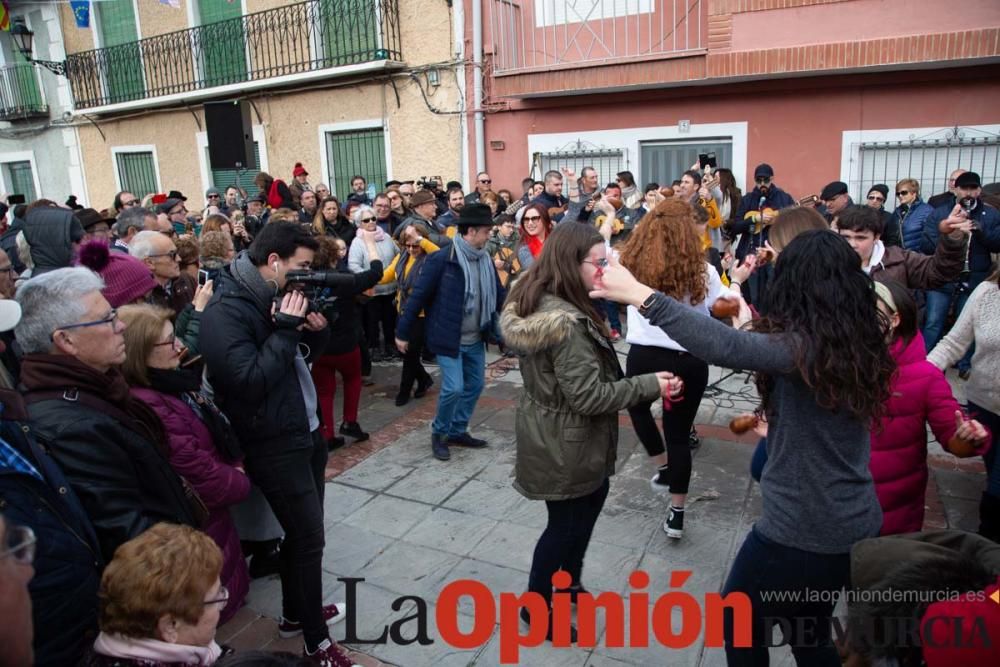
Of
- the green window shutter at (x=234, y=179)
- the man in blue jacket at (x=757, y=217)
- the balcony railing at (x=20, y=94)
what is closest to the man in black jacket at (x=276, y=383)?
the man in blue jacket at (x=757, y=217)

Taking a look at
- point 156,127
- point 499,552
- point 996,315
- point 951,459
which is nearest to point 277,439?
point 499,552

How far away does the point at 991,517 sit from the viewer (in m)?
3.37

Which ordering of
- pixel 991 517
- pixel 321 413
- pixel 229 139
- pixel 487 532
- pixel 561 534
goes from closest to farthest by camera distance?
pixel 561 534 → pixel 991 517 → pixel 487 532 → pixel 321 413 → pixel 229 139

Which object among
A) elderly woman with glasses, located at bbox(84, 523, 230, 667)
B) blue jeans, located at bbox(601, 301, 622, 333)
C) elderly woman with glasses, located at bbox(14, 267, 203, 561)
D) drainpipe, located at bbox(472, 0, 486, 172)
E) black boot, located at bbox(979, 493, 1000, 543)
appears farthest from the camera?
drainpipe, located at bbox(472, 0, 486, 172)

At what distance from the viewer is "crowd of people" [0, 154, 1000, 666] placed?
6.07 ft

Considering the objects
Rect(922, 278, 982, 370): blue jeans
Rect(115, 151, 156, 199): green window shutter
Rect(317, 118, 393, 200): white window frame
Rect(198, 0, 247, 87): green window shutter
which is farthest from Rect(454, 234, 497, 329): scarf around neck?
Rect(115, 151, 156, 199): green window shutter

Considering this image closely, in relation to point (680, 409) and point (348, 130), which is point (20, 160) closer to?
point (348, 130)

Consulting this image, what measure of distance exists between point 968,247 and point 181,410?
5.89 metres

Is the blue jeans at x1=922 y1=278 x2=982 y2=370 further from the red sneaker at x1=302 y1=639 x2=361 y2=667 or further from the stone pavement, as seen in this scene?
the red sneaker at x1=302 y1=639 x2=361 y2=667

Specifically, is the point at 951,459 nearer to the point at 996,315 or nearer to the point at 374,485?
the point at 996,315

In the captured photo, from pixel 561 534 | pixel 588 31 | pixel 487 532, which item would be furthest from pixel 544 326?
pixel 588 31

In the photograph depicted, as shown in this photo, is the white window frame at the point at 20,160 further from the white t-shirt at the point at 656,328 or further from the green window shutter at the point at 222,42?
the white t-shirt at the point at 656,328

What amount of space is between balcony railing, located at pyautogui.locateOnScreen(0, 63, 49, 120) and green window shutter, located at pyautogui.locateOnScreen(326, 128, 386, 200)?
9473 millimetres

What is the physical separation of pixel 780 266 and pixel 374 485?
340 centimetres
